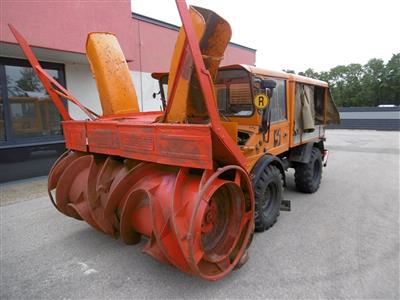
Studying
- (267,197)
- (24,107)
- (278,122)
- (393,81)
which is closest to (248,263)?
(267,197)

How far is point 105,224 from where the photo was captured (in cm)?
284

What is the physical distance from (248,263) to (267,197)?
43.4 inches

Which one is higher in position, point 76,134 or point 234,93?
point 234,93

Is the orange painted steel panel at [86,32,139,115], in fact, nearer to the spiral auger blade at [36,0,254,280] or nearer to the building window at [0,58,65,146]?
the spiral auger blade at [36,0,254,280]

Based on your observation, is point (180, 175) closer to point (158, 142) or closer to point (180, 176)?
point (180, 176)

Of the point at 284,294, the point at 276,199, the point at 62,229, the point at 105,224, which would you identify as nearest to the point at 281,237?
the point at 276,199

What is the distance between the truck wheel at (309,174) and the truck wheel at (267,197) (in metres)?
1.45

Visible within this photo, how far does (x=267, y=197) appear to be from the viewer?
3.82 metres

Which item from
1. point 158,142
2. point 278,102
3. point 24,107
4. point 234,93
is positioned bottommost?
point 158,142

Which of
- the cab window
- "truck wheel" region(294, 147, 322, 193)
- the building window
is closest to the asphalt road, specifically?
"truck wheel" region(294, 147, 322, 193)

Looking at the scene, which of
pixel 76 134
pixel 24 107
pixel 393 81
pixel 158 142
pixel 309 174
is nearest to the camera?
pixel 158 142

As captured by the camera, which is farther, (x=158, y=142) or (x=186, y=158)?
(x=158, y=142)

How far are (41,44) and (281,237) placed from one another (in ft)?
18.1

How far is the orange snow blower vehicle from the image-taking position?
225 cm
